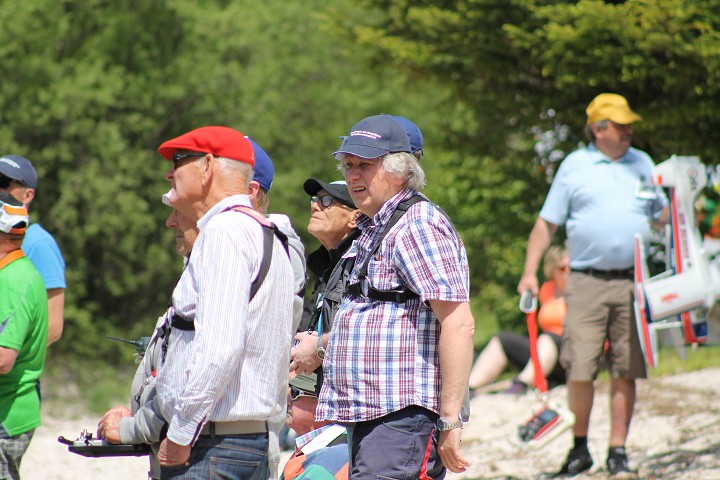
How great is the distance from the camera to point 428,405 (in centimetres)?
344

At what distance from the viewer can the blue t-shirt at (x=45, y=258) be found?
523 cm

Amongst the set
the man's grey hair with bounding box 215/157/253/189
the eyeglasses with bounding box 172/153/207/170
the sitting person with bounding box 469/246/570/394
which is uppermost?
the eyeglasses with bounding box 172/153/207/170

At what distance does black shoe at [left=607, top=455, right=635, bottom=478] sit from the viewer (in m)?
6.02

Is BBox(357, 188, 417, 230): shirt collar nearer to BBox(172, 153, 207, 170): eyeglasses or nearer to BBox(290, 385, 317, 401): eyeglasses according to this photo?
BBox(172, 153, 207, 170): eyeglasses

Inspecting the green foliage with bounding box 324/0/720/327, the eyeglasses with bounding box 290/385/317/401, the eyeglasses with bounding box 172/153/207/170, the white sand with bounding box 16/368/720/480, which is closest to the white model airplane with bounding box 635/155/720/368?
the green foliage with bounding box 324/0/720/327

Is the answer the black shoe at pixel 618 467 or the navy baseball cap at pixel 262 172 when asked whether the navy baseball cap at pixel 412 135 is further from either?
the black shoe at pixel 618 467

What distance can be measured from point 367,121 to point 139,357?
1239 millimetres

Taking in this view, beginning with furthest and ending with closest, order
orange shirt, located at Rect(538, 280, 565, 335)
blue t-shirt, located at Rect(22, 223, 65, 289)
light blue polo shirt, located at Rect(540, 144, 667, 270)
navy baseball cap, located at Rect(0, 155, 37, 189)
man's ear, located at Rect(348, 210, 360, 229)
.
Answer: orange shirt, located at Rect(538, 280, 565, 335) < light blue polo shirt, located at Rect(540, 144, 667, 270) < blue t-shirt, located at Rect(22, 223, 65, 289) < navy baseball cap, located at Rect(0, 155, 37, 189) < man's ear, located at Rect(348, 210, 360, 229)

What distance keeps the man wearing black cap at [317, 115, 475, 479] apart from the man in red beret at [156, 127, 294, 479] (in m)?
0.28

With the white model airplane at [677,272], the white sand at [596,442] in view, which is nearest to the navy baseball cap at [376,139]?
the white model airplane at [677,272]

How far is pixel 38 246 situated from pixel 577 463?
3413 millimetres

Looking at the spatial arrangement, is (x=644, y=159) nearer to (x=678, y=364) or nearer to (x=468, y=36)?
(x=468, y=36)

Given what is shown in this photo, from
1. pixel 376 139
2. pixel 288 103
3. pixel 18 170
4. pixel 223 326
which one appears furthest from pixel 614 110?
pixel 288 103

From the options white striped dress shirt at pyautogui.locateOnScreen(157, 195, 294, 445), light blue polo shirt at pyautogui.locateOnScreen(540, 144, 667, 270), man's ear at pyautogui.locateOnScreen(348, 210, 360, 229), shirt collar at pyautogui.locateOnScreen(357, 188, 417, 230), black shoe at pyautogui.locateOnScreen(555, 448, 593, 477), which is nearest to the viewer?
white striped dress shirt at pyautogui.locateOnScreen(157, 195, 294, 445)
